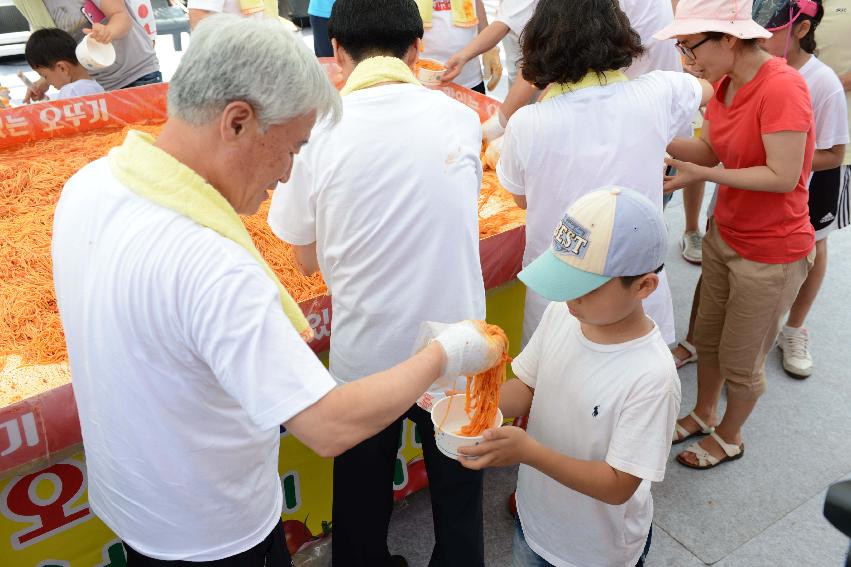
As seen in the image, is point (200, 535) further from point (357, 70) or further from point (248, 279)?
point (357, 70)

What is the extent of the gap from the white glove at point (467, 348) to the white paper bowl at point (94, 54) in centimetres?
312

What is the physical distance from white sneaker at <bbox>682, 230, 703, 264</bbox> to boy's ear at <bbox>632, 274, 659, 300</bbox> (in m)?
2.92

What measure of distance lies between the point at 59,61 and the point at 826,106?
3562 mm

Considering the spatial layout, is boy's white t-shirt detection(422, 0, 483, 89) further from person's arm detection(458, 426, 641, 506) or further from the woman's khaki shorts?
person's arm detection(458, 426, 641, 506)

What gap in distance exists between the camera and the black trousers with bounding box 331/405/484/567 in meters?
2.01

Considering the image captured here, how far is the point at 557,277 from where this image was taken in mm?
1457

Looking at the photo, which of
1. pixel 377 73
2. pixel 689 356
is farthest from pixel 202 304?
pixel 689 356

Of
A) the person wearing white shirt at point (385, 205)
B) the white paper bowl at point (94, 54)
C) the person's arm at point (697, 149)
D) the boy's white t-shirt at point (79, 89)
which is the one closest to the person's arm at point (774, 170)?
the person's arm at point (697, 149)

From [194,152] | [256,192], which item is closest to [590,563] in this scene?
[256,192]

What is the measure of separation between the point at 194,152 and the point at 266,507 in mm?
714

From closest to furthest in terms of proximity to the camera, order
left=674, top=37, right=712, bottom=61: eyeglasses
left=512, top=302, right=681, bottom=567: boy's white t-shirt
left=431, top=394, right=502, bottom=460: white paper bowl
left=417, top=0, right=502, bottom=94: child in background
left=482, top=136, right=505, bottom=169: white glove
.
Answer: left=512, top=302, right=681, bottom=567: boy's white t-shirt, left=431, top=394, right=502, bottom=460: white paper bowl, left=674, top=37, right=712, bottom=61: eyeglasses, left=482, top=136, right=505, bottom=169: white glove, left=417, top=0, right=502, bottom=94: child in background

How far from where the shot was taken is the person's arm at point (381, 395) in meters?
1.16

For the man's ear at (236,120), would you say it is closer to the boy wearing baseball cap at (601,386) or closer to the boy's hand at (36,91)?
the boy wearing baseball cap at (601,386)

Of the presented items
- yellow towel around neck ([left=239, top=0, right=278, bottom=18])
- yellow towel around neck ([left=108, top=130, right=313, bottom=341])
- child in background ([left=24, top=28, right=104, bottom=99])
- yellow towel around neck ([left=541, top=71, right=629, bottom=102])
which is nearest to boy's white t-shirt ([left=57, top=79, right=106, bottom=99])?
child in background ([left=24, top=28, right=104, bottom=99])
